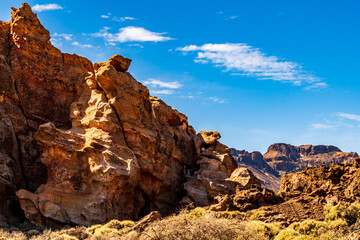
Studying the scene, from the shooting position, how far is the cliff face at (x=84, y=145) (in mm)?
28906

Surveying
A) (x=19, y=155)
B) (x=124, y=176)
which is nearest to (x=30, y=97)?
(x=19, y=155)

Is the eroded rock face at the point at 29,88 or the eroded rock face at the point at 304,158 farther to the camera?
the eroded rock face at the point at 304,158

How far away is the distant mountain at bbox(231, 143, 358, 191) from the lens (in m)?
176

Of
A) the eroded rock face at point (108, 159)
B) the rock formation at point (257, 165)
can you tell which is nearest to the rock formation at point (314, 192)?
the eroded rock face at point (108, 159)

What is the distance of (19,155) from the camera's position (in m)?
32.0

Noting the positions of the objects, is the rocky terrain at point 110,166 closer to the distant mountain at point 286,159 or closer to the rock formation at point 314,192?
the rock formation at point 314,192

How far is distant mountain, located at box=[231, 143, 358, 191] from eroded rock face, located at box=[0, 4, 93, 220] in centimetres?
13785

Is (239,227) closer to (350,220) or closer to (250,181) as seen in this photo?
(350,220)

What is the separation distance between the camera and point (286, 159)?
189m

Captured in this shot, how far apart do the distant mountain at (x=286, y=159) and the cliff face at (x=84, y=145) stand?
440 ft

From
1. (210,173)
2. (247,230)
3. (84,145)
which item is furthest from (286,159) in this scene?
(247,230)

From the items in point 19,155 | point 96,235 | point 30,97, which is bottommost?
point 96,235

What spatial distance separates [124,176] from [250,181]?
40.8ft

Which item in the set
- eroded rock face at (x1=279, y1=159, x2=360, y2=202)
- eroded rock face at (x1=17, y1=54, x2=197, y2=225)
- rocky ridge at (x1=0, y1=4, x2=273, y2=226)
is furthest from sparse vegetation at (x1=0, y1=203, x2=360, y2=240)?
rocky ridge at (x1=0, y1=4, x2=273, y2=226)
